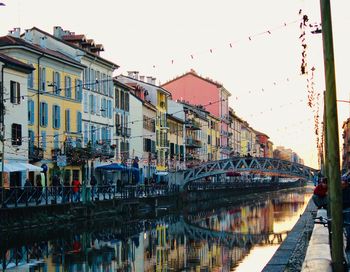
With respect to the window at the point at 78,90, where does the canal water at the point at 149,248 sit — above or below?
below

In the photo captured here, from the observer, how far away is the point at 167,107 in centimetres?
10188

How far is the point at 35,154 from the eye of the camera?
51375 mm

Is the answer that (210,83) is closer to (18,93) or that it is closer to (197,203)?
(197,203)

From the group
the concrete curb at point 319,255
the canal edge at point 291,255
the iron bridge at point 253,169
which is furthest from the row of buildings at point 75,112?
the concrete curb at point 319,255

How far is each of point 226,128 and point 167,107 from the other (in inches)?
1935

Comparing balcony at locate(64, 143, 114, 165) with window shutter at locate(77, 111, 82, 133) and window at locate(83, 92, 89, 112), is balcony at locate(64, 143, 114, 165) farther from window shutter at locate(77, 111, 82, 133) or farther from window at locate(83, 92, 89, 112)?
window at locate(83, 92, 89, 112)

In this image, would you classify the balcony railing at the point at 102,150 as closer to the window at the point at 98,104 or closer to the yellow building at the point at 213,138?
the window at the point at 98,104

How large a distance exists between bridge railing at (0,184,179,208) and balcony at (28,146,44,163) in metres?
4.99

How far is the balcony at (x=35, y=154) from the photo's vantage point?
50763mm

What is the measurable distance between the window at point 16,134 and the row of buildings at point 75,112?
7 centimetres

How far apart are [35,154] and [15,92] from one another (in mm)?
5574

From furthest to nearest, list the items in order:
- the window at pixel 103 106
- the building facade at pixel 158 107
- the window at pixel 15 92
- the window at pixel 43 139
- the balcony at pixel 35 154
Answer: the building facade at pixel 158 107 < the window at pixel 103 106 < the window at pixel 43 139 < the balcony at pixel 35 154 < the window at pixel 15 92

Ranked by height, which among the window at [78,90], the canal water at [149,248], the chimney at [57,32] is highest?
the chimney at [57,32]

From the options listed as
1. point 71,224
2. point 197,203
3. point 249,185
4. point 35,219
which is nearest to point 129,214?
point 71,224
